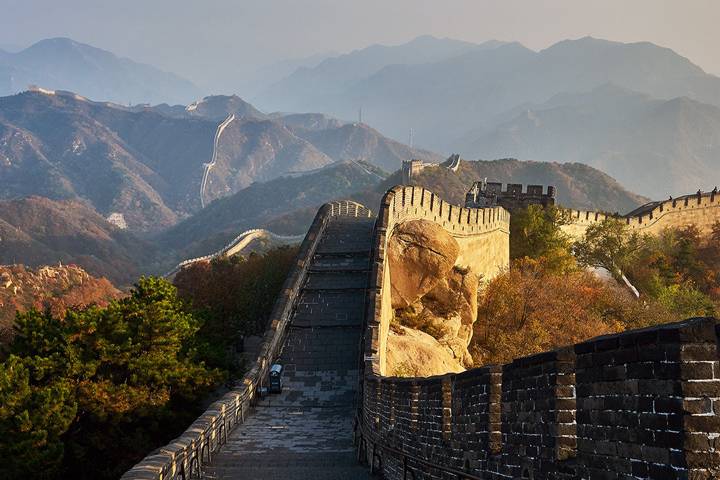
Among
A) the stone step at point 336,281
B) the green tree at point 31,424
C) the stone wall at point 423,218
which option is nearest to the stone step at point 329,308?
the stone step at point 336,281

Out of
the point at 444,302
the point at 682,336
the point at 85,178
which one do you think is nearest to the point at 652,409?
the point at 682,336

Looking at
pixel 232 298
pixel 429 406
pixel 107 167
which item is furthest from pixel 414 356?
pixel 107 167

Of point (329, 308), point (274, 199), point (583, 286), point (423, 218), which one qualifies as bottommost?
point (329, 308)

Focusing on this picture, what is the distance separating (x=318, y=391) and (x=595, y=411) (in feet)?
34.9

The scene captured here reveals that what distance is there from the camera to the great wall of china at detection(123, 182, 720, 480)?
3.27 metres

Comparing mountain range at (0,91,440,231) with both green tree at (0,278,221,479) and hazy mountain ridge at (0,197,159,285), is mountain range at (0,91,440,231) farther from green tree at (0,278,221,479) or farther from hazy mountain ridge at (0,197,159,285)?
green tree at (0,278,221,479)

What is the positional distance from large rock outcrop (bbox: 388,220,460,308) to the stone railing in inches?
91.8

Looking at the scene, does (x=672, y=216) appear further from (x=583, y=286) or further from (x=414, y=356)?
(x=414, y=356)

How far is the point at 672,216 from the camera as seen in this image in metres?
46.0

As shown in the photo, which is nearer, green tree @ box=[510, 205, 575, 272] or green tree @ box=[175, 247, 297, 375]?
green tree @ box=[175, 247, 297, 375]

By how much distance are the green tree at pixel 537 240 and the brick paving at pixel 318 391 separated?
14.1m

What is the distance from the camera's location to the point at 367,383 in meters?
11.3

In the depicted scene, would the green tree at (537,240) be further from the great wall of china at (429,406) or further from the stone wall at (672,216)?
the great wall of china at (429,406)

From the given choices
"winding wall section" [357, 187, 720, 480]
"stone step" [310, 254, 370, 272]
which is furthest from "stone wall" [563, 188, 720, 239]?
"winding wall section" [357, 187, 720, 480]
